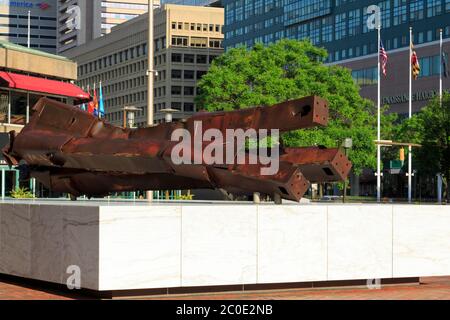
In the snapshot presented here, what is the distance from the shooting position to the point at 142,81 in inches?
5846

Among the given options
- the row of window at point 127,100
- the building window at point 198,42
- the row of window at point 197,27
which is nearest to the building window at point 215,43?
the building window at point 198,42

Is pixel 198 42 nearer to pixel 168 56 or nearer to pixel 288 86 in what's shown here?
pixel 168 56

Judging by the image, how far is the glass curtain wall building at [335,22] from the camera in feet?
299

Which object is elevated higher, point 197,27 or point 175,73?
point 197,27

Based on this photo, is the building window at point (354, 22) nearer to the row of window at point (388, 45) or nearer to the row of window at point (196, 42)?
the row of window at point (388, 45)

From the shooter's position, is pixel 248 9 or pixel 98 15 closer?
pixel 248 9

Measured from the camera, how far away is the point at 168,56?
143 m

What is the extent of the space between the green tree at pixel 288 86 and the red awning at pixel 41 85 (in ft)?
31.9

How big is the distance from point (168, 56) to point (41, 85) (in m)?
93.6

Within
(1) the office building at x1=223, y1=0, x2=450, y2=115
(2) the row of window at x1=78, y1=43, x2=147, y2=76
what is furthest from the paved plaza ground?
(2) the row of window at x1=78, y1=43, x2=147, y2=76

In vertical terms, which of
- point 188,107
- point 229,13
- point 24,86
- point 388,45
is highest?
point 229,13

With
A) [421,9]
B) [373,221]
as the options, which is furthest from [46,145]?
[421,9]

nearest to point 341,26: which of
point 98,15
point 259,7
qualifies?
point 259,7
